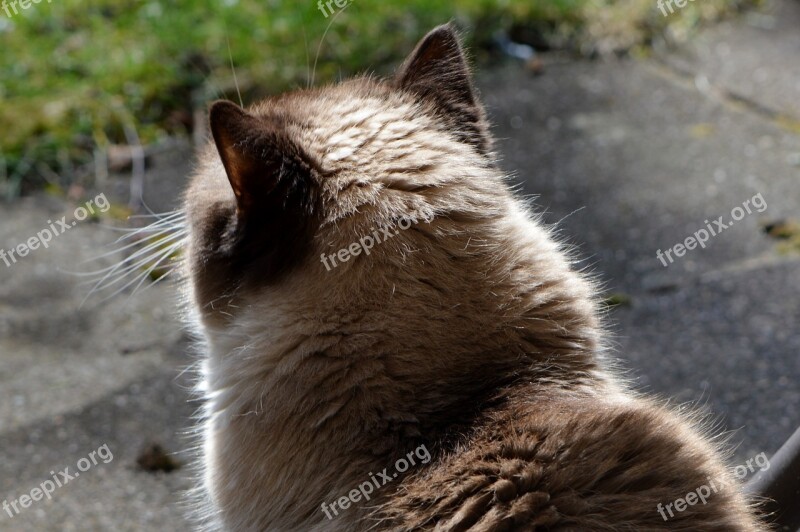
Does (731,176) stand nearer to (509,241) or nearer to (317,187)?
(509,241)

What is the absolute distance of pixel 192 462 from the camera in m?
3.23

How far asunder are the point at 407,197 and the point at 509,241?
0.89ft

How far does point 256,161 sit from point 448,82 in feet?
2.23
